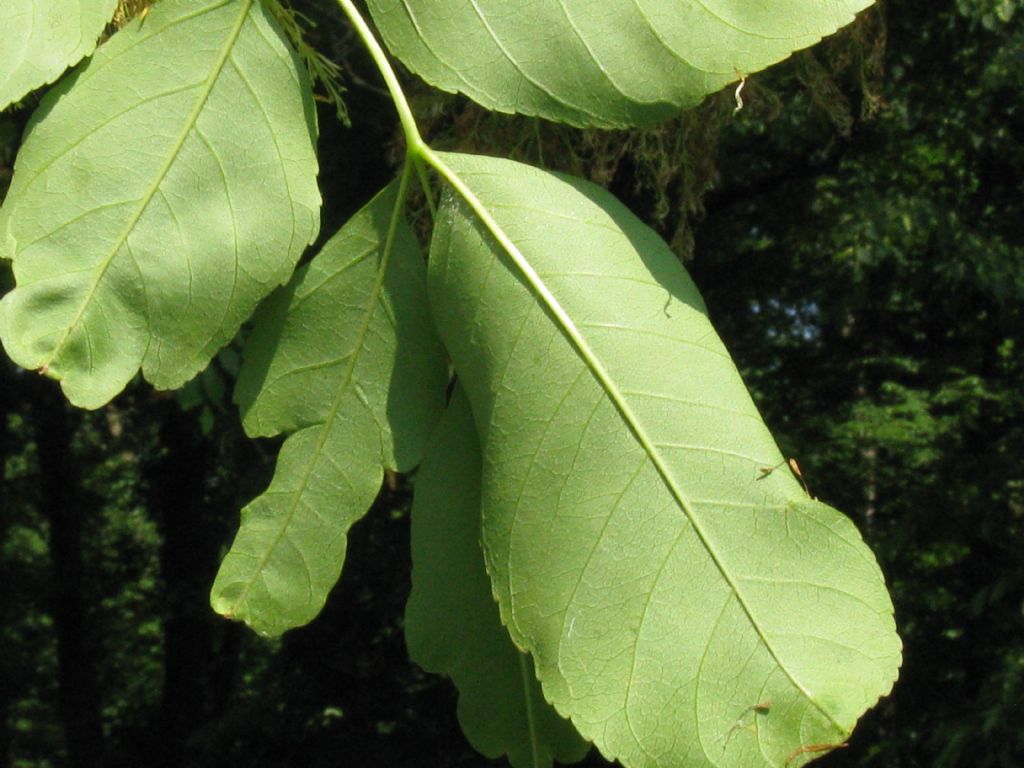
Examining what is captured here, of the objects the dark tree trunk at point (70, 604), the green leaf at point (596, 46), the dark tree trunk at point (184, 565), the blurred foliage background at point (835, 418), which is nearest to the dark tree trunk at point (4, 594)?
the blurred foliage background at point (835, 418)

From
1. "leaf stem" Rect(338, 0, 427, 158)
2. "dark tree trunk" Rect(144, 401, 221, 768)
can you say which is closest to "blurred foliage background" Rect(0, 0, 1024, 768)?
"dark tree trunk" Rect(144, 401, 221, 768)

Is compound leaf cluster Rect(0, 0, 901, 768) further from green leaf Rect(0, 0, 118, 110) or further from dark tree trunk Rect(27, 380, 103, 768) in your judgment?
dark tree trunk Rect(27, 380, 103, 768)

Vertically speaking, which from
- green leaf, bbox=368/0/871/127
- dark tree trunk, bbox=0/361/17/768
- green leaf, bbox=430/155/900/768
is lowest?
dark tree trunk, bbox=0/361/17/768

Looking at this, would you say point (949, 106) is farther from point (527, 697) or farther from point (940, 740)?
point (527, 697)

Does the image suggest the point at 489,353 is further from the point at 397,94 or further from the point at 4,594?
the point at 4,594

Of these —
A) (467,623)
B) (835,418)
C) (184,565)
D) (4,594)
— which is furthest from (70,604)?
(467,623)
